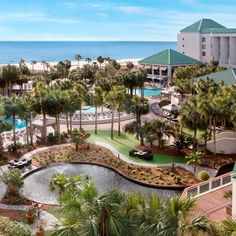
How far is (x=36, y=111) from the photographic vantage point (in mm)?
36281

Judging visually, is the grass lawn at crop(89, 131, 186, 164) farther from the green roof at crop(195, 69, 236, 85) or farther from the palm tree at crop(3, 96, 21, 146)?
the green roof at crop(195, 69, 236, 85)

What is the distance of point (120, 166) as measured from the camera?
1226 inches

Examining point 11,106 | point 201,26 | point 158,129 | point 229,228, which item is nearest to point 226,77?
point 158,129

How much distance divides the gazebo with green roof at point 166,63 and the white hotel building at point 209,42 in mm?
10081

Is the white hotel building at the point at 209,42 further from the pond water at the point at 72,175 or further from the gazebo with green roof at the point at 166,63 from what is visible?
the pond water at the point at 72,175

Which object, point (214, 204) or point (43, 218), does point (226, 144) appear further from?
point (43, 218)

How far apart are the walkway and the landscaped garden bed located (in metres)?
5.69

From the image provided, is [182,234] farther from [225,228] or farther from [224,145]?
[224,145]

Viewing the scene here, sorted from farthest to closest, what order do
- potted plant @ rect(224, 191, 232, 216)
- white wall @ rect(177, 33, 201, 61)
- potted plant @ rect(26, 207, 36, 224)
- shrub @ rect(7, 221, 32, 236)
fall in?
white wall @ rect(177, 33, 201, 61)
potted plant @ rect(26, 207, 36, 224)
potted plant @ rect(224, 191, 232, 216)
shrub @ rect(7, 221, 32, 236)

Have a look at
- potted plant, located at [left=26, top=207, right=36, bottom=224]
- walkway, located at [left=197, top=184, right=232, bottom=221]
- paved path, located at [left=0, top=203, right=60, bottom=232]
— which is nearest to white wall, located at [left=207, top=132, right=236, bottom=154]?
walkway, located at [left=197, top=184, right=232, bottom=221]

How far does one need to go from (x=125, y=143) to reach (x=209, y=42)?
222 feet

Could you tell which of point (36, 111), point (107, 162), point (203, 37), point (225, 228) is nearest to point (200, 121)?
point (107, 162)

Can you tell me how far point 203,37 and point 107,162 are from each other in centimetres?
7564

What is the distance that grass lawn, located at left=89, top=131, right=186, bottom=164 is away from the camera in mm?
33656
